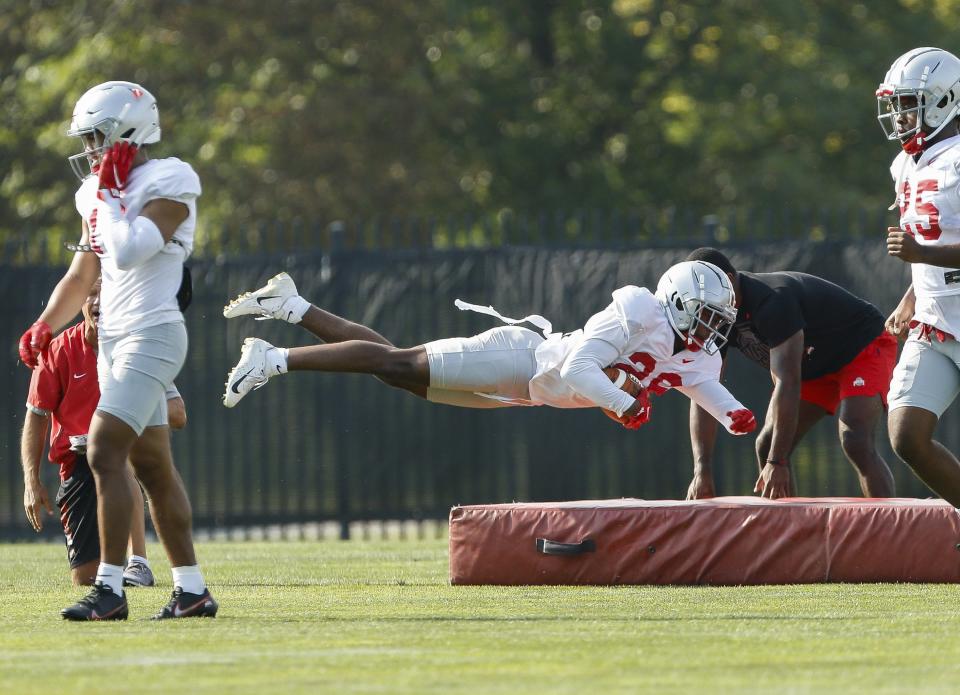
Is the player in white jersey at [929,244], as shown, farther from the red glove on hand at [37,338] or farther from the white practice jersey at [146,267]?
the red glove on hand at [37,338]

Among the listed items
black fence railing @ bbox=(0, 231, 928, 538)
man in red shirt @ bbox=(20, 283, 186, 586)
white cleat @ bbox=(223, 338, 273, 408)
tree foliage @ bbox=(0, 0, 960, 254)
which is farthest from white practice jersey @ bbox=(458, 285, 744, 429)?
tree foliage @ bbox=(0, 0, 960, 254)

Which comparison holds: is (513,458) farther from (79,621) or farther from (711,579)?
(79,621)

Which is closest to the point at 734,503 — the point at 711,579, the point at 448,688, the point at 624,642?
the point at 711,579

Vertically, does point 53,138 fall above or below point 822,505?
above

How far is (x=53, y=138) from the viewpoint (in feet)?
76.0

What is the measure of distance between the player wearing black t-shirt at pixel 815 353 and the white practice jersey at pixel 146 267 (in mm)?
3157

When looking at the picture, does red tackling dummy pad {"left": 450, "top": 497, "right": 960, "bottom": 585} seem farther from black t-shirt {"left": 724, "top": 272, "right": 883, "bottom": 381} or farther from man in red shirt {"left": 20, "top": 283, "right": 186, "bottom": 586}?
man in red shirt {"left": 20, "top": 283, "right": 186, "bottom": 586}

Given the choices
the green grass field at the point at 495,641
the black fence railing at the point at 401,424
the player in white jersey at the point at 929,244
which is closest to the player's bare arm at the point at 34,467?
the green grass field at the point at 495,641

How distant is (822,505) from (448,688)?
143 inches

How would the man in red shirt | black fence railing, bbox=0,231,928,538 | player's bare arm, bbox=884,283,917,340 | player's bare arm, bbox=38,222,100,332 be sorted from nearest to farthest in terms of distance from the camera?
→ player's bare arm, bbox=38,222,100,332 < player's bare arm, bbox=884,283,917,340 < the man in red shirt < black fence railing, bbox=0,231,928,538

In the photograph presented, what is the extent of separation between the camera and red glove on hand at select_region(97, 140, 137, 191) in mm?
6352

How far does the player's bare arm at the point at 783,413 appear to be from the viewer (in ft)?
28.1

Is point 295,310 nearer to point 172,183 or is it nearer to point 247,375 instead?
point 247,375

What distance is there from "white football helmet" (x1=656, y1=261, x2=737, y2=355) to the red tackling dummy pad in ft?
2.62
